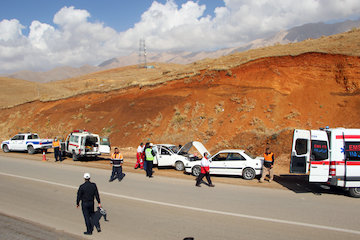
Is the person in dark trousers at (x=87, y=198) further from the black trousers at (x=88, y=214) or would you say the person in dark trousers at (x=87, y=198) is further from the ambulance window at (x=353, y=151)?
the ambulance window at (x=353, y=151)

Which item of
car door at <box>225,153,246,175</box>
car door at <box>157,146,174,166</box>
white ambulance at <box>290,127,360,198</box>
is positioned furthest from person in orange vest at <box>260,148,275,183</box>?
car door at <box>157,146,174,166</box>

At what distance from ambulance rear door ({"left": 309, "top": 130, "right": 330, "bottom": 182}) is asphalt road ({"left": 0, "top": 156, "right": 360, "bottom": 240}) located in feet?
2.69

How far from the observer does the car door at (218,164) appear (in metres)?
14.5

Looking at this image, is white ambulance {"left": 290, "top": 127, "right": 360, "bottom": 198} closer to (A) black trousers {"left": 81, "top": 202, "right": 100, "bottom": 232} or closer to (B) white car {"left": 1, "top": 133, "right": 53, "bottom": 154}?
(A) black trousers {"left": 81, "top": 202, "right": 100, "bottom": 232}

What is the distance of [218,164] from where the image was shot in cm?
1454

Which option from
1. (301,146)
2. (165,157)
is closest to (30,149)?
(165,157)

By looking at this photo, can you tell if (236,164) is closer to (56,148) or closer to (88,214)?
(88,214)

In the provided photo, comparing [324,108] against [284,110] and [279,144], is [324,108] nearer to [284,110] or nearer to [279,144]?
[284,110]

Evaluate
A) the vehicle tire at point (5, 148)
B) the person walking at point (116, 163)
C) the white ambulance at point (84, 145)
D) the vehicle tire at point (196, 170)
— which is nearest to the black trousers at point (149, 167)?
the person walking at point (116, 163)

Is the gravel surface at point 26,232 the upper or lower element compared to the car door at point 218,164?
lower

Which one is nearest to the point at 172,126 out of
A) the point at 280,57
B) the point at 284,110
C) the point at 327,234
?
the point at 284,110

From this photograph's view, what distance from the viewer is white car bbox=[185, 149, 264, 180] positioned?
13961 millimetres

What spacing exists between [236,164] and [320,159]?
14.0 ft

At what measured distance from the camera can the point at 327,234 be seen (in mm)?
7262
